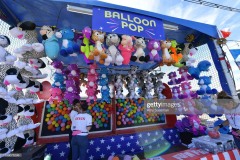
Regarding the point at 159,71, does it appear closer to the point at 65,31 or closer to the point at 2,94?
the point at 65,31

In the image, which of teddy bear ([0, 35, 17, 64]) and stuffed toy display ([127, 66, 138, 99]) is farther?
stuffed toy display ([127, 66, 138, 99])

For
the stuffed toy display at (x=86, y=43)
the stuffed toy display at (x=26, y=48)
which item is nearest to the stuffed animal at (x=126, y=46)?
the stuffed toy display at (x=86, y=43)

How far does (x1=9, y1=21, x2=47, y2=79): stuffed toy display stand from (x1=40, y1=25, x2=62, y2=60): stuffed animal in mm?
118

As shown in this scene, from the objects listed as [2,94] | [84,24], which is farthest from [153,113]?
[2,94]

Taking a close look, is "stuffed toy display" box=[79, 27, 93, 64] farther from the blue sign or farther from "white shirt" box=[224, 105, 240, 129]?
"white shirt" box=[224, 105, 240, 129]

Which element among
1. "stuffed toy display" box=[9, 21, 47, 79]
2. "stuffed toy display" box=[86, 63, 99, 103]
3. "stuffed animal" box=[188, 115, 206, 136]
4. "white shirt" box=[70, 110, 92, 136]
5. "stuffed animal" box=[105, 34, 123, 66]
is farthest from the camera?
"stuffed animal" box=[188, 115, 206, 136]

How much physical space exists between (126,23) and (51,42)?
1.45 metres

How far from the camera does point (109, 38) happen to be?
2695 mm

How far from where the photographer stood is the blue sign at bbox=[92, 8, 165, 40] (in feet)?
8.05

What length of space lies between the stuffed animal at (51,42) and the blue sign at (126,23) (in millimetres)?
755

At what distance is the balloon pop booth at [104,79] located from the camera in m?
2.41

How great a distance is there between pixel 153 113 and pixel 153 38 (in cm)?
320

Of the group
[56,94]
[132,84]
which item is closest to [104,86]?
[132,84]

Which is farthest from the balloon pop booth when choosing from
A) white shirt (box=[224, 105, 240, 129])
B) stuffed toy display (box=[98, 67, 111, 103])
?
white shirt (box=[224, 105, 240, 129])
